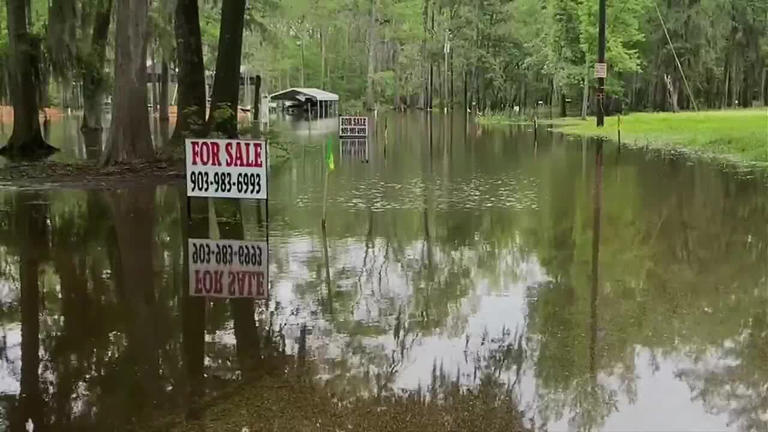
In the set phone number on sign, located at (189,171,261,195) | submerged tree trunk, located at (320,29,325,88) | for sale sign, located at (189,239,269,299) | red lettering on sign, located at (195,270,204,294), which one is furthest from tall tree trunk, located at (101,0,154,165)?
submerged tree trunk, located at (320,29,325,88)

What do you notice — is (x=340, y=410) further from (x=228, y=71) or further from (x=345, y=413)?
(x=228, y=71)

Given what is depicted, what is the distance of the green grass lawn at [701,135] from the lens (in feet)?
71.7

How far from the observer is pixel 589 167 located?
18.8 metres

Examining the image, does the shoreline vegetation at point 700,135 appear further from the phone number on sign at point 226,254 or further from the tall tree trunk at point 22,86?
the tall tree trunk at point 22,86

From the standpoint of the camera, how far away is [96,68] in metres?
31.8

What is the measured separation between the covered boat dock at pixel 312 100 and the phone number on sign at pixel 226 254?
66.8 m

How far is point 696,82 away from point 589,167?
41.7 meters

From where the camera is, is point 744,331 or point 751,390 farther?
point 744,331

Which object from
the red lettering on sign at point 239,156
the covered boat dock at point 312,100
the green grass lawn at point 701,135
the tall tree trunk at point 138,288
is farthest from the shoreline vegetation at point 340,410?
the covered boat dock at point 312,100

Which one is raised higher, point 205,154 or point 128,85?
point 128,85

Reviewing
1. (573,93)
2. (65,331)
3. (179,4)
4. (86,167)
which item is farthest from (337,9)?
(65,331)

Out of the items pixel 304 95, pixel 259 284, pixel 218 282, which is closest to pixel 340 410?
pixel 259 284

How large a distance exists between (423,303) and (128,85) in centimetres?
1311

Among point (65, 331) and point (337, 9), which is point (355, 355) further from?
point (337, 9)
